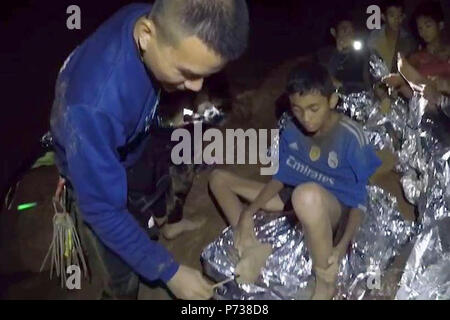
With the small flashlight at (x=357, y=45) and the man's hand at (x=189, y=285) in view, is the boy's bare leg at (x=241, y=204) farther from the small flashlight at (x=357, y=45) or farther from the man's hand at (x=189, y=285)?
the small flashlight at (x=357, y=45)

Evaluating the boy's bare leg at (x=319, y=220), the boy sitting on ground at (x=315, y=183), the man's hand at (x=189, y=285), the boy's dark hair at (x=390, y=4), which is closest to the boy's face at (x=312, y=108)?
the boy sitting on ground at (x=315, y=183)

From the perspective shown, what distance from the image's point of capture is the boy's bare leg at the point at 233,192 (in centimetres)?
100

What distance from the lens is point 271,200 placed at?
39.4 inches

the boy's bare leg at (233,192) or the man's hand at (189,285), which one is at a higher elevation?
the boy's bare leg at (233,192)

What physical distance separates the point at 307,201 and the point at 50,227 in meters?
0.44

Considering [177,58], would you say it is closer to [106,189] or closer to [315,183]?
[106,189]

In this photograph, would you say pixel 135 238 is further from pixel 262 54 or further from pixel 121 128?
pixel 262 54

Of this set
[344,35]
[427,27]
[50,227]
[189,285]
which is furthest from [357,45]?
[50,227]

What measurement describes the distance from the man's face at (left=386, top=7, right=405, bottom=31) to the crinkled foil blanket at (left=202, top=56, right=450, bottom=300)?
7 cm

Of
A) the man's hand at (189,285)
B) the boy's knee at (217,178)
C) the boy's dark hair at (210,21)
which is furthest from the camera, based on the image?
the boy's knee at (217,178)

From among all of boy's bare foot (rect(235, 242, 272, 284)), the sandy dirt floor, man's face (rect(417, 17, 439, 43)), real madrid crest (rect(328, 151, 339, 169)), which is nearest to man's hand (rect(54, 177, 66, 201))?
the sandy dirt floor

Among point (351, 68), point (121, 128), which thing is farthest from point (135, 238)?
point (351, 68)

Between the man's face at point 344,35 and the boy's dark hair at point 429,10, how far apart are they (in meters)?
0.13

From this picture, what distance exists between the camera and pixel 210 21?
695 mm
